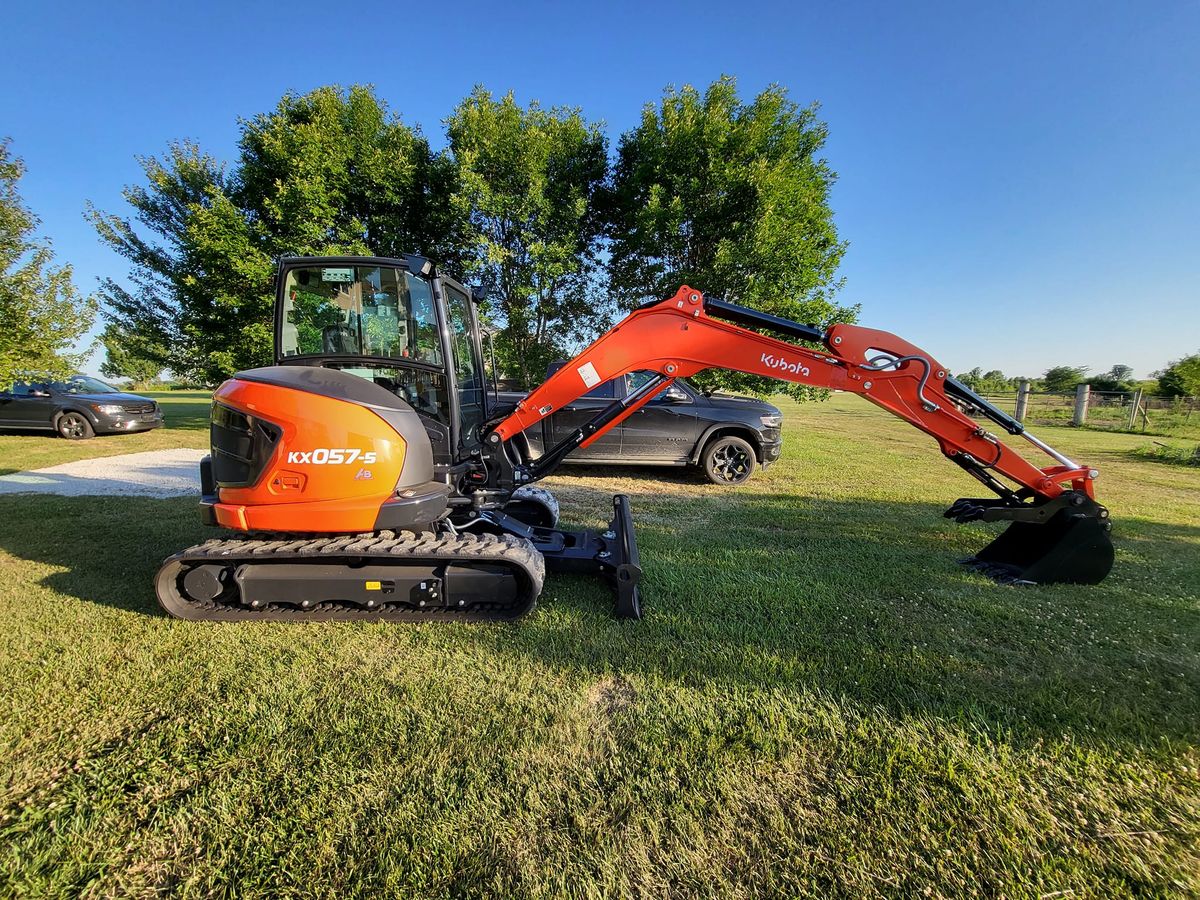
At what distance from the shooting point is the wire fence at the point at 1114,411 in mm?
16172

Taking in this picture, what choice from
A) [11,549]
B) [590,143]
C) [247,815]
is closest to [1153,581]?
[247,815]

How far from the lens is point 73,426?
34.3ft

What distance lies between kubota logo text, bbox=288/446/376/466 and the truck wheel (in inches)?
212

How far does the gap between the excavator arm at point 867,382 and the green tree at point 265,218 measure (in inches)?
423

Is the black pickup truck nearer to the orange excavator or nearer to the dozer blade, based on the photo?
the orange excavator

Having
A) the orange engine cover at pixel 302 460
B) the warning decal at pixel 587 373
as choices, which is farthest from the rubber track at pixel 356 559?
the warning decal at pixel 587 373

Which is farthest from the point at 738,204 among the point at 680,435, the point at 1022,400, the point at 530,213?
the point at 1022,400

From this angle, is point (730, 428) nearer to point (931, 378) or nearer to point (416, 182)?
point (931, 378)

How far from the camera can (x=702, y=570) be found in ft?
12.9

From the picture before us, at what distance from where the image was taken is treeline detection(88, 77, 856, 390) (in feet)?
35.7

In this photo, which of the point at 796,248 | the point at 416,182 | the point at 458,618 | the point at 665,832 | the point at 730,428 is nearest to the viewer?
the point at 665,832

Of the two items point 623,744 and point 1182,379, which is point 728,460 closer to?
point 623,744

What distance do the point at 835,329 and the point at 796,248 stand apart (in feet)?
27.8

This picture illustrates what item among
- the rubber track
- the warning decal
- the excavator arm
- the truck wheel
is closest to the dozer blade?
the excavator arm
